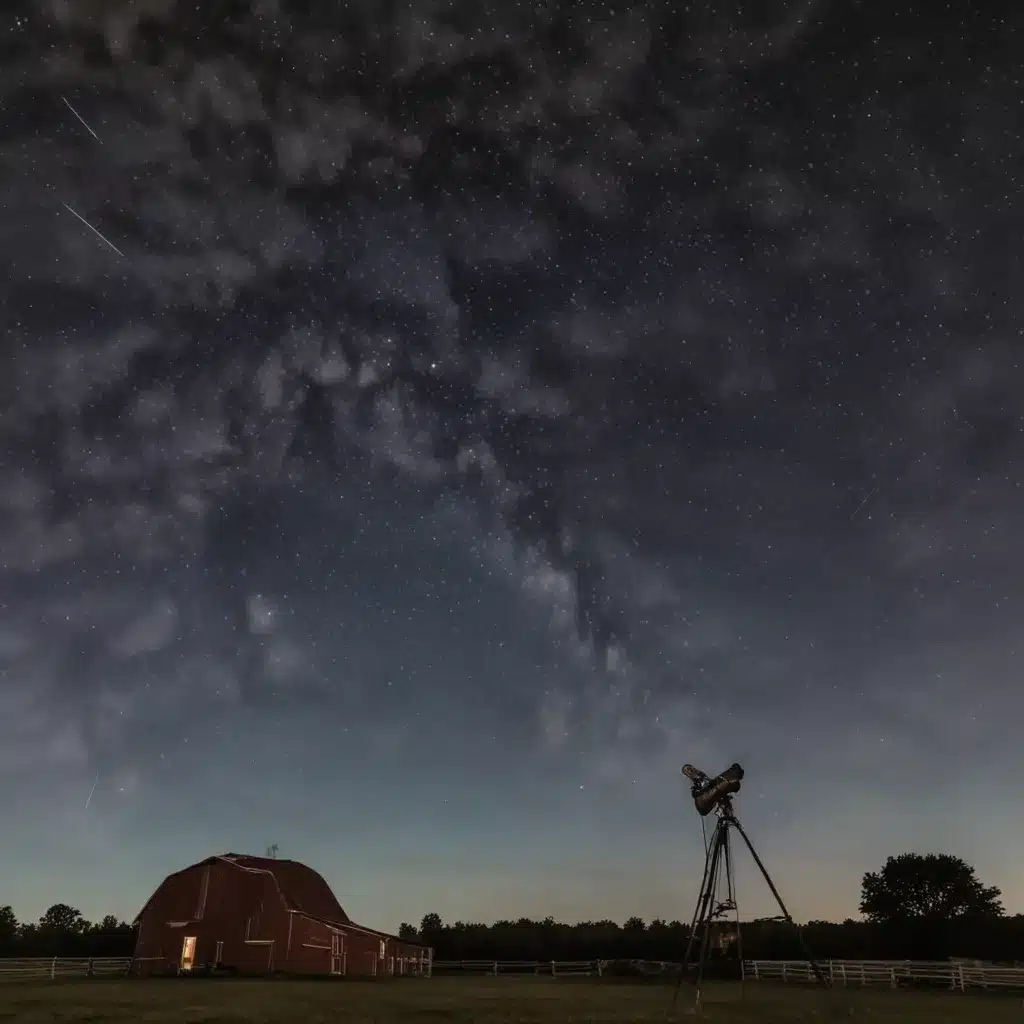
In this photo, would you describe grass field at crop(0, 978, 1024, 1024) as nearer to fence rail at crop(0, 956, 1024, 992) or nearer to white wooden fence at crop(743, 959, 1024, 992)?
white wooden fence at crop(743, 959, 1024, 992)

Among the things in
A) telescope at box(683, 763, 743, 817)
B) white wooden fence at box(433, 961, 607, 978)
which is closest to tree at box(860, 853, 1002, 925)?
white wooden fence at box(433, 961, 607, 978)

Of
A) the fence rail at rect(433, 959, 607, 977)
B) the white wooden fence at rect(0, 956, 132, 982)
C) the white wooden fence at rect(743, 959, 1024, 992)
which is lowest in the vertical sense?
the fence rail at rect(433, 959, 607, 977)

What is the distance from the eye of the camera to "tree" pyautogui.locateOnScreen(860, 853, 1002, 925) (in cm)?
10194

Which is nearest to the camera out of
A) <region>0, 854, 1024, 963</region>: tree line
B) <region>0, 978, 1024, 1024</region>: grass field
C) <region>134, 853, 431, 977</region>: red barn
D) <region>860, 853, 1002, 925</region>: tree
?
<region>0, 978, 1024, 1024</region>: grass field

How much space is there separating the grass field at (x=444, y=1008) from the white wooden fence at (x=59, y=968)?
13.6m

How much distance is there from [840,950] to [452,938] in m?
34.1

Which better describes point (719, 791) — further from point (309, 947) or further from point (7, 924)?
point (7, 924)

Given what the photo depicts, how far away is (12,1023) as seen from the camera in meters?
17.0

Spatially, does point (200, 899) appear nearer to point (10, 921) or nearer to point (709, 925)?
point (709, 925)


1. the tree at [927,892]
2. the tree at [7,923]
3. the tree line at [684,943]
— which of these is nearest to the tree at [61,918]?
the tree at [7,923]

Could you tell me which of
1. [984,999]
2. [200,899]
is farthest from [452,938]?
[984,999]

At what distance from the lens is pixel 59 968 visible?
45.5m

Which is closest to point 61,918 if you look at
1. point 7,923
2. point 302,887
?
point 7,923

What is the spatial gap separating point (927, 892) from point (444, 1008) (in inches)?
4036
